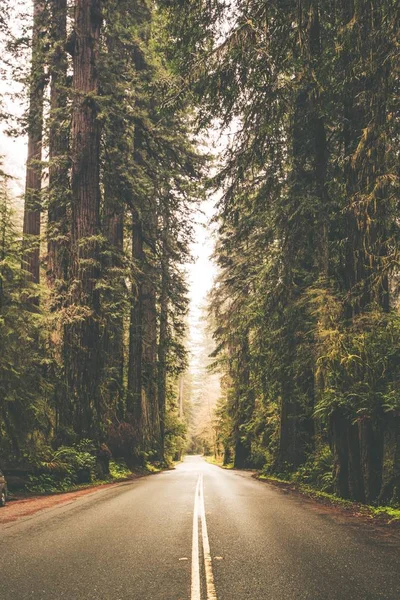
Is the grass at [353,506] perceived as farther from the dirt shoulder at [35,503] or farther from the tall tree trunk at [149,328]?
the tall tree trunk at [149,328]

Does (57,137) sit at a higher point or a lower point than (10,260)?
higher

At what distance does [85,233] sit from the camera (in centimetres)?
1354

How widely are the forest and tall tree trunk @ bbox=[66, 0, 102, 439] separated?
0.19 feet

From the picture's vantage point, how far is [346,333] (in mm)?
9000

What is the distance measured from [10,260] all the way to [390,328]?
8342 millimetres

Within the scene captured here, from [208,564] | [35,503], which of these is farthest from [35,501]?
[208,564]

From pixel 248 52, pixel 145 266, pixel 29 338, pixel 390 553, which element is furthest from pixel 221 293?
pixel 390 553

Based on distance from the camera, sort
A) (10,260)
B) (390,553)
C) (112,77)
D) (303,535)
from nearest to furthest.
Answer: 1. (390,553)
2. (303,535)
3. (10,260)
4. (112,77)

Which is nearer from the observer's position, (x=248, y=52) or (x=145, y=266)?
(x=248, y=52)

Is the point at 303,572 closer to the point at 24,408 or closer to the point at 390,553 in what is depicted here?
the point at 390,553

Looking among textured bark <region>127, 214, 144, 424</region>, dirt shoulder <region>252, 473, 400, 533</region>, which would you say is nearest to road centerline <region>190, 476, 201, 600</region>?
dirt shoulder <region>252, 473, 400, 533</region>

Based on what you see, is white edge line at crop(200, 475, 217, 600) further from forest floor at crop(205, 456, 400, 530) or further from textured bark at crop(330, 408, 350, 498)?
textured bark at crop(330, 408, 350, 498)

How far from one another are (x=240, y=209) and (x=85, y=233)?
5042 millimetres

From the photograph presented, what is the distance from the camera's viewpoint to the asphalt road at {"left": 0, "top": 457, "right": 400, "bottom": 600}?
13.8ft
